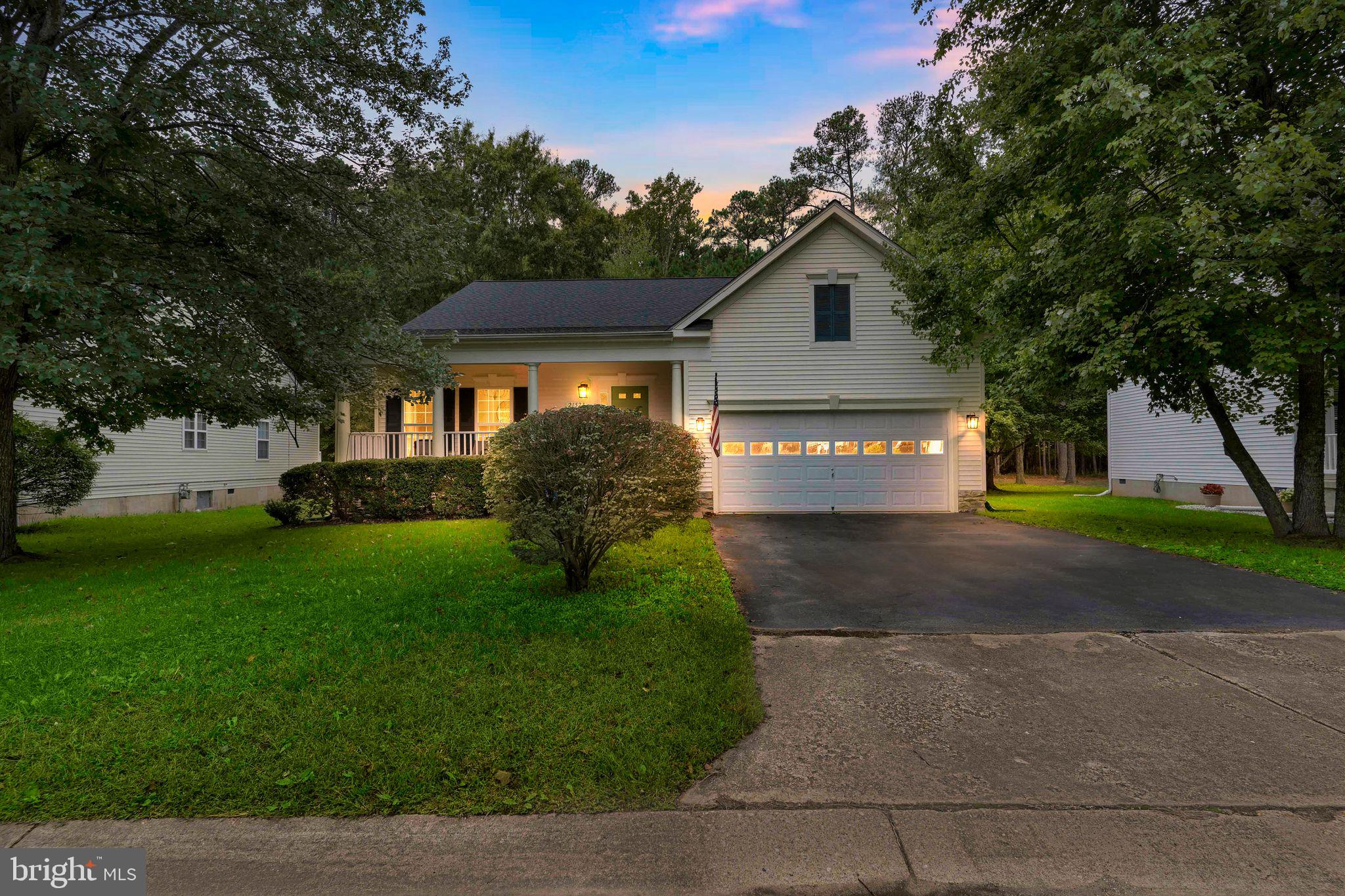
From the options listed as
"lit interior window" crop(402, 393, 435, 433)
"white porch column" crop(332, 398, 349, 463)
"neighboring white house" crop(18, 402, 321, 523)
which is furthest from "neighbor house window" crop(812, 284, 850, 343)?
"neighboring white house" crop(18, 402, 321, 523)

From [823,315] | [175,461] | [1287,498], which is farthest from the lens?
[175,461]

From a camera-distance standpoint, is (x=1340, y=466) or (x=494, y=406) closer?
(x=1340, y=466)

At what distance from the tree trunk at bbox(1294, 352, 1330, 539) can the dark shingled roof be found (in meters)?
10.9

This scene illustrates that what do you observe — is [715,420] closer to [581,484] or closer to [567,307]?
[567,307]

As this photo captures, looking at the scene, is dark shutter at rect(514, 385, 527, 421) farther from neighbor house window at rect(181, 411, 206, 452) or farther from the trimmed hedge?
neighbor house window at rect(181, 411, 206, 452)

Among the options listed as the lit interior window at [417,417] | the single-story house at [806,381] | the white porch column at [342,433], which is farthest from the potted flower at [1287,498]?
the white porch column at [342,433]

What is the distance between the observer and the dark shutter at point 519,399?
50.8ft

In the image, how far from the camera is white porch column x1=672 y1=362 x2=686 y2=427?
13.5m

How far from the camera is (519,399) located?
15.5 meters

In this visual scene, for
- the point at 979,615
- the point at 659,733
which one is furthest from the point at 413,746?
the point at 979,615

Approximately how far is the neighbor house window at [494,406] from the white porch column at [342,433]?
316 cm

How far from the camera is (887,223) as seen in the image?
28188mm

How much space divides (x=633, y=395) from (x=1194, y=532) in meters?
12.2

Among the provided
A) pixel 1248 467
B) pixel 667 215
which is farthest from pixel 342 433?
pixel 667 215
